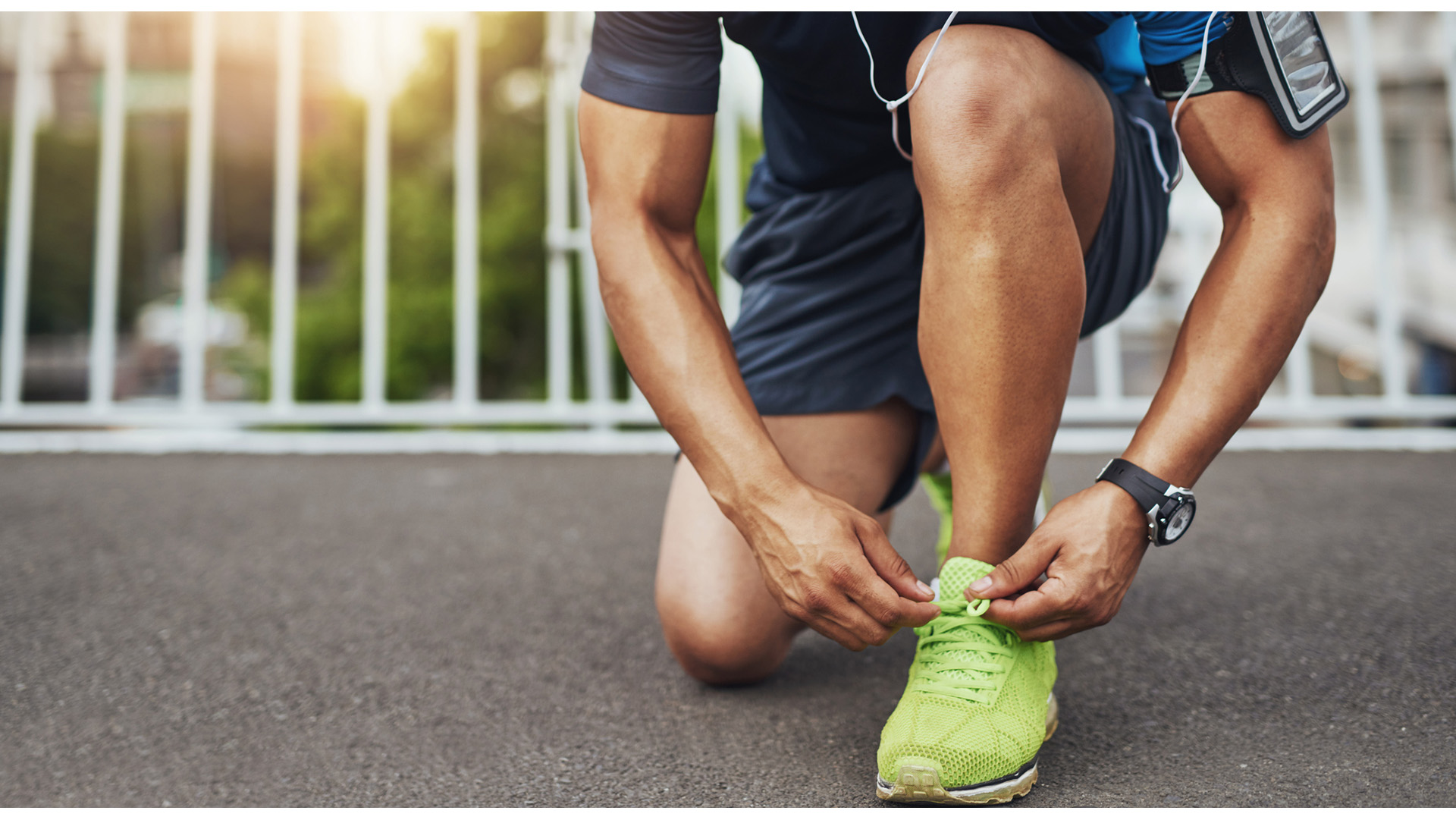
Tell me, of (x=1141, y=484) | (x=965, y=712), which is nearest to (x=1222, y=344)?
(x=1141, y=484)

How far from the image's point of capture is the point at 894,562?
30.8 inches

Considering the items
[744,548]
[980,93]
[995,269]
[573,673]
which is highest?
[980,93]

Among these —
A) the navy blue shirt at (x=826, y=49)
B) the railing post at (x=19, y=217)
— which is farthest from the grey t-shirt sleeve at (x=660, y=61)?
the railing post at (x=19, y=217)

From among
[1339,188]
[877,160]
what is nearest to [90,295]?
[1339,188]

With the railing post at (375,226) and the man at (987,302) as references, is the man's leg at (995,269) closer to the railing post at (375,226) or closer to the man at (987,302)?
the man at (987,302)

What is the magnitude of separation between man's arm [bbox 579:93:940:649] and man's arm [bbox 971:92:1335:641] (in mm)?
101

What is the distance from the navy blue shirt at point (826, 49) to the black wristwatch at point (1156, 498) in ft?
1.18

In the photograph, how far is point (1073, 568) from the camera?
2.42 feet

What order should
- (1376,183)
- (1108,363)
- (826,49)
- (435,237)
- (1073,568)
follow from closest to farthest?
(1073,568) → (826,49) → (1376,183) → (1108,363) → (435,237)

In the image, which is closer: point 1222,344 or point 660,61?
point 1222,344

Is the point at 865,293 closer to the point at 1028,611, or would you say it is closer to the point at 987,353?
the point at 987,353

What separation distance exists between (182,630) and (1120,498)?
3.55 feet

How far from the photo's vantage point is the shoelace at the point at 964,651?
0.79 meters

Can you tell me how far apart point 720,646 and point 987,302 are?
0.45m
